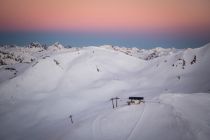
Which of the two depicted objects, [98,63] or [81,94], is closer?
[81,94]

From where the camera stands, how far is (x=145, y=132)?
1044 inches

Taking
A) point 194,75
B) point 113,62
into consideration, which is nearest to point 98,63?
point 113,62

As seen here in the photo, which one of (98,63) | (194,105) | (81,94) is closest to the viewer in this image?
(194,105)

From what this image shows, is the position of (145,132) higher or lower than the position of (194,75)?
lower

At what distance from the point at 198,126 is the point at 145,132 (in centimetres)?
554

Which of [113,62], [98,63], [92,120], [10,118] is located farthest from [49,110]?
[113,62]

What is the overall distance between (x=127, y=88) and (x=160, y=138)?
3020 cm

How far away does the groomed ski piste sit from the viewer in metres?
27.7

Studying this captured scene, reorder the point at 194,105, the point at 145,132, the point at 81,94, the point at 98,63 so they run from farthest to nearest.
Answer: the point at 98,63 → the point at 81,94 → the point at 194,105 → the point at 145,132

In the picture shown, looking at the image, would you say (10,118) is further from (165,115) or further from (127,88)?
(165,115)

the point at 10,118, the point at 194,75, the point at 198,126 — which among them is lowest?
the point at 10,118

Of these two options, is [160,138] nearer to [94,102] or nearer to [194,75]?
[94,102]

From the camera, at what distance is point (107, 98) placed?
5022cm

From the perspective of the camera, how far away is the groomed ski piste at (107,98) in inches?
1091
